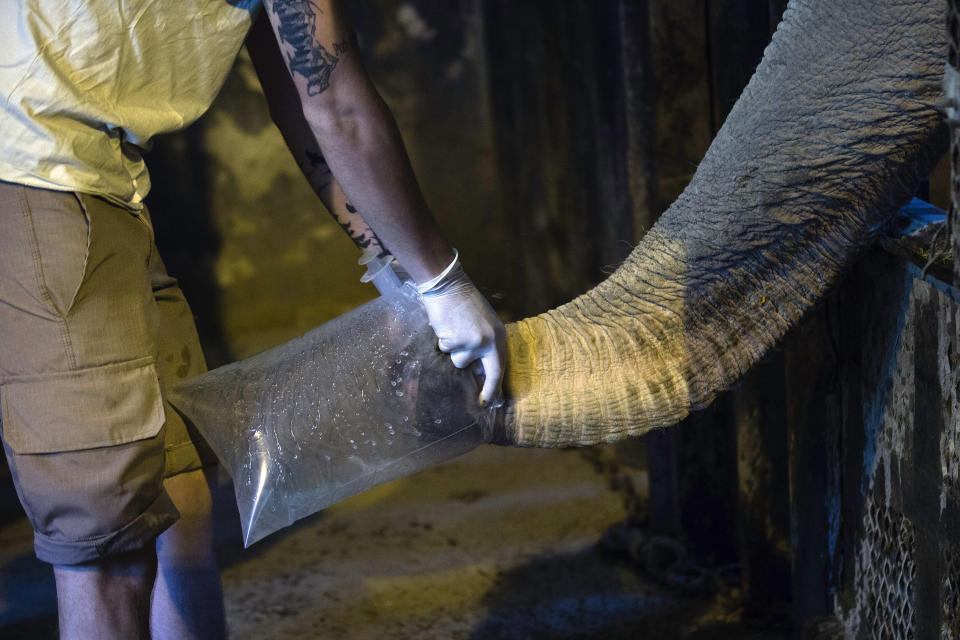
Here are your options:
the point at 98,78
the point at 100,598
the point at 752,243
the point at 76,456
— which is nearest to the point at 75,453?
the point at 76,456

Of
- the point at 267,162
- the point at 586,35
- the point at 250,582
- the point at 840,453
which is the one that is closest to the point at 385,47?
the point at 267,162

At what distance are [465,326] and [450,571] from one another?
140 cm

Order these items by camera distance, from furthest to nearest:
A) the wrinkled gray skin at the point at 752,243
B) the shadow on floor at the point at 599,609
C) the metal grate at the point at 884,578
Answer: the shadow on floor at the point at 599,609 → the metal grate at the point at 884,578 → the wrinkled gray skin at the point at 752,243

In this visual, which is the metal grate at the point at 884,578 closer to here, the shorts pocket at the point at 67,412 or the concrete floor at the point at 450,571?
the concrete floor at the point at 450,571

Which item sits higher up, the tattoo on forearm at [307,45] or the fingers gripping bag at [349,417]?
the tattoo on forearm at [307,45]

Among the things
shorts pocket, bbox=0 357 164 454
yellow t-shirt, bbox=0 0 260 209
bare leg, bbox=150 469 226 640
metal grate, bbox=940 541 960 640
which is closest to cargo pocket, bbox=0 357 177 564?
shorts pocket, bbox=0 357 164 454

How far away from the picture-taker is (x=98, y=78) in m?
1.32

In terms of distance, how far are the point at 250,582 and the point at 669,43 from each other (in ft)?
5.27

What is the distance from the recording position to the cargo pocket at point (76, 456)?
1.27 meters

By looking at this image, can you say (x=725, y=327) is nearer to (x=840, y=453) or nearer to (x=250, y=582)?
(x=840, y=453)

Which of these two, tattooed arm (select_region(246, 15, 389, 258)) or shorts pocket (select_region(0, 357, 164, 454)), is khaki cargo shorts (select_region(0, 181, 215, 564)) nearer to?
shorts pocket (select_region(0, 357, 164, 454))

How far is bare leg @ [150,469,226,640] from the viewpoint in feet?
5.57

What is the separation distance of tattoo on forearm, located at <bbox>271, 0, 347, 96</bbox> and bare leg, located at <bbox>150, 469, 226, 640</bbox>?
77 cm

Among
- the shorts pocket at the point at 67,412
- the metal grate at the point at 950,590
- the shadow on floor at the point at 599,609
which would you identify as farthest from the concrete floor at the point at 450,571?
the shorts pocket at the point at 67,412
